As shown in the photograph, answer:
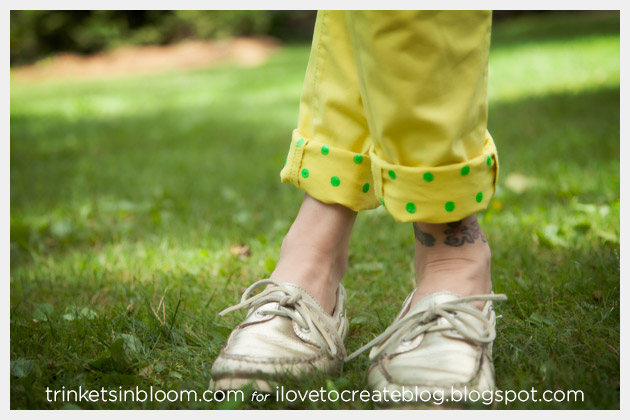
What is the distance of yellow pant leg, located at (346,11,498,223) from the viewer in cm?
87

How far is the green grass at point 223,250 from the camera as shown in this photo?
3.58 ft

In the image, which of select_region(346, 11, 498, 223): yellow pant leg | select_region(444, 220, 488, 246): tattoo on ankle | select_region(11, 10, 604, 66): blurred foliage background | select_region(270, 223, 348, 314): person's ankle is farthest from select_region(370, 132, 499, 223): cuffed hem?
select_region(11, 10, 604, 66): blurred foliage background

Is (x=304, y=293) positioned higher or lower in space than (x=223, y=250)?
higher

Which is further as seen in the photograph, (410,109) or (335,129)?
(335,129)

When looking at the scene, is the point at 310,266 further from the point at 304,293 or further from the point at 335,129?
the point at 335,129

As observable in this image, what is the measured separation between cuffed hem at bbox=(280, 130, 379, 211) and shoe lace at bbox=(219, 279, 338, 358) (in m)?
0.20

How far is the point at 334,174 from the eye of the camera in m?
1.12

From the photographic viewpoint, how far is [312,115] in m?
1.16

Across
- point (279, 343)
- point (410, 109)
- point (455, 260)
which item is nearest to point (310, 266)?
point (279, 343)

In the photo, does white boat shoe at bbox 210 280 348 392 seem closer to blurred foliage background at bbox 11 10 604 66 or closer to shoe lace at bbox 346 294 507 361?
shoe lace at bbox 346 294 507 361

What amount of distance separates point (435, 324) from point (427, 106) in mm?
397

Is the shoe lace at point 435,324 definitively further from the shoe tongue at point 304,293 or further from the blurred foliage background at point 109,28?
the blurred foliage background at point 109,28

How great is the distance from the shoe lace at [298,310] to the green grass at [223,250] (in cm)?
8
